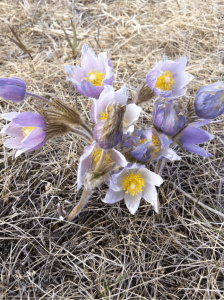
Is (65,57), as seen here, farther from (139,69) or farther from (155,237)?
(155,237)

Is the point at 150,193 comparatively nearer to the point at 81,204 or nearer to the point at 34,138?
the point at 81,204

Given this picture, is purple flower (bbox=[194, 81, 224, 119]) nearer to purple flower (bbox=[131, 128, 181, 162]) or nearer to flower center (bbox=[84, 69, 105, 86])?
purple flower (bbox=[131, 128, 181, 162])

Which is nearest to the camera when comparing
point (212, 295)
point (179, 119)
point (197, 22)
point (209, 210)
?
point (179, 119)

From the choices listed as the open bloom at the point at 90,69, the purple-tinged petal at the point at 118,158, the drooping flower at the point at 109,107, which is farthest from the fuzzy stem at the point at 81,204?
the open bloom at the point at 90,69

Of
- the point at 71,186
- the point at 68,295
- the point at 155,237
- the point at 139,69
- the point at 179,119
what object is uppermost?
the point at 179,119

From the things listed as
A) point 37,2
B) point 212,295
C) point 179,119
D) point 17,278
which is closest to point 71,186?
point 17,278

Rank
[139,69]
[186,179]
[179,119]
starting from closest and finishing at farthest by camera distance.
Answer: [179,119] → [186,179] → [139,69]
